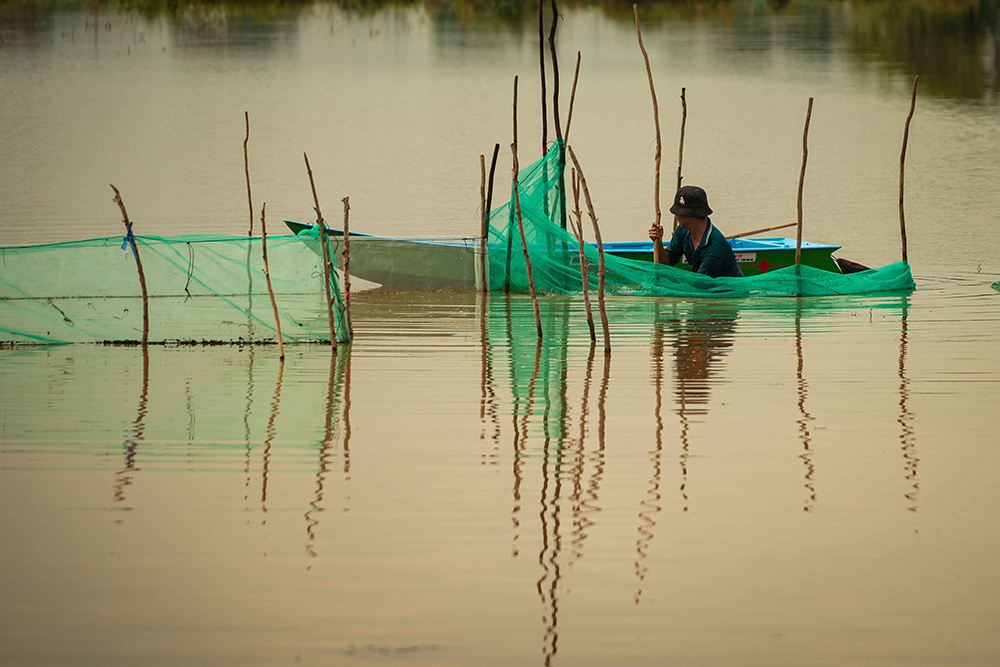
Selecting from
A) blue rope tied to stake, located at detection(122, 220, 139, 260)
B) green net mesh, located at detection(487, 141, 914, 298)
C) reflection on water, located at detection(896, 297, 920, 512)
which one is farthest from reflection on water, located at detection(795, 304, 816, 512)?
blue rope tied to stake, located at detection(122, 220, 139, 260)

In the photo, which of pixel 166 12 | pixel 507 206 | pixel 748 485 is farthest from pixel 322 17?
pixel 748 485

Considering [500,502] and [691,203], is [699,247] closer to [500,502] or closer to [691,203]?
[691,203]

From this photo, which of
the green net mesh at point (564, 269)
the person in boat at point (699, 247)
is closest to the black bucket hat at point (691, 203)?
the person in boat at point (699, 247)

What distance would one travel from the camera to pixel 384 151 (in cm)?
2036

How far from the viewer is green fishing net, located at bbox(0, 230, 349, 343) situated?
23.9 ft

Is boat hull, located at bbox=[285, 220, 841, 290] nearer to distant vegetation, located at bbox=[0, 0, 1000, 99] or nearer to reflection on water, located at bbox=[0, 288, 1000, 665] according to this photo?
reflection on water, located at bbox=[0, 288, 1000, 665]

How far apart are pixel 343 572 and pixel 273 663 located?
59 centimetres

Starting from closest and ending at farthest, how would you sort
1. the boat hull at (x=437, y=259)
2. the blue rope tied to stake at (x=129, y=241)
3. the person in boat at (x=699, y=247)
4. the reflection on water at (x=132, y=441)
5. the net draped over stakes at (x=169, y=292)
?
the reflection on water at (x=132, y=441) < the blue rope tied to stake at (x=129, y=241) < the net draped over stakes at (x=169, y=292) < the person in boat at (x=699, y=247) < the boat hull at (x=437, y=259)

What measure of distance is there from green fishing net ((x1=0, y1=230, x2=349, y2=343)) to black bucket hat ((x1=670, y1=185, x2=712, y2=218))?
2559 mm

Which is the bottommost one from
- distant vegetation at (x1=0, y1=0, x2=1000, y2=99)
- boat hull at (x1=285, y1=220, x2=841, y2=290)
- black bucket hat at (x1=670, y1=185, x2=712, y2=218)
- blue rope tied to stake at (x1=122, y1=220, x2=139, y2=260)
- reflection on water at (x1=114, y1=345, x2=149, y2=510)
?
reflection on water at (x1=114, y1=345, x2=149, y2=510)

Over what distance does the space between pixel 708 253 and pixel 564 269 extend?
1045 mm

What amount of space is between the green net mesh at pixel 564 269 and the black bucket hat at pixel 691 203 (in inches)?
18.8

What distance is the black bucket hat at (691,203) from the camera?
337 inches

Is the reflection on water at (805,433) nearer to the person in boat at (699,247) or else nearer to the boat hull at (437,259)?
the person in boat at (699,247)
